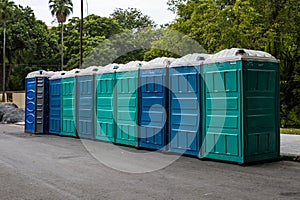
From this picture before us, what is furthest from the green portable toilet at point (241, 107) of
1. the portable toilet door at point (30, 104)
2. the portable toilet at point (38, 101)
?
the portable toilet door at point (30, 104)

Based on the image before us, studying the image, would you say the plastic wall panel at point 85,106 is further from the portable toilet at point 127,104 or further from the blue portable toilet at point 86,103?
the portable toilet at point 127,104

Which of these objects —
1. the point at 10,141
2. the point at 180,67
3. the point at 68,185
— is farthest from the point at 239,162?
the point at 10,141

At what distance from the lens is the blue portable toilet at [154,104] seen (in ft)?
Result: 35.0

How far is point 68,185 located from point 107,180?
0.71m

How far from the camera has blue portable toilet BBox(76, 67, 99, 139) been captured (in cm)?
1386

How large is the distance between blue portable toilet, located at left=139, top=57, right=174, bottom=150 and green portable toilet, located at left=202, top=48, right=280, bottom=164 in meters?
1.41

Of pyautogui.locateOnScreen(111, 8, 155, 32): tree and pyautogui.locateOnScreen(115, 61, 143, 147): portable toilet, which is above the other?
pyautogui.locateOnScreen(111, 8, 155, 32): tree

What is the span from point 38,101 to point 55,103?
89cm

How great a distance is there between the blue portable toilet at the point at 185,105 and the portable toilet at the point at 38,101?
7755 millimetres

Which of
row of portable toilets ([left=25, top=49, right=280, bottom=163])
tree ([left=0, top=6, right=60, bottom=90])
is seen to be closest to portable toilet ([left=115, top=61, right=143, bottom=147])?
row of portable toilets ([left=25, top=49, right=280, bottom=163])

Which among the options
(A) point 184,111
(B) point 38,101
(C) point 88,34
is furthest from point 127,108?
→ (C) point 88,34

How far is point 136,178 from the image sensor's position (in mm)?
7605

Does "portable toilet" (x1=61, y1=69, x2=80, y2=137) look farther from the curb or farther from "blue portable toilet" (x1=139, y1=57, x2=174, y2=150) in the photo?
the curb

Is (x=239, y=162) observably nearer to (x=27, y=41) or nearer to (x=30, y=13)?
(x=27, y=41)
